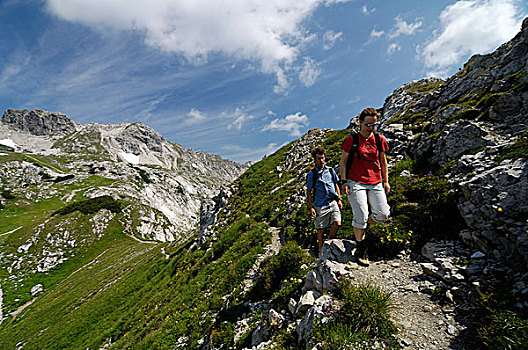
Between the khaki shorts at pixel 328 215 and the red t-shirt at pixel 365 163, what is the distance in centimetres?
183

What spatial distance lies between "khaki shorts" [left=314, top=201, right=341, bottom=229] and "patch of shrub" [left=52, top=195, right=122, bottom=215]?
107 m

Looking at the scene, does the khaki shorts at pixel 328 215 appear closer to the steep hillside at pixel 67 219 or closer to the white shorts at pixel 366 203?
the white shorts at pixel 366 203

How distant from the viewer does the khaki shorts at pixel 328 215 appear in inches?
339

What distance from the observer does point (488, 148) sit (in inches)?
319

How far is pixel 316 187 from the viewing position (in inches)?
352

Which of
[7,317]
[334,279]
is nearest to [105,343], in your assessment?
[334,279]

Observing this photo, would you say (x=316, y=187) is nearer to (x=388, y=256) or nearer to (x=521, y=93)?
(x=388, y=256)

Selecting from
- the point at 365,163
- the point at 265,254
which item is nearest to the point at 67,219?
the point at 265,254

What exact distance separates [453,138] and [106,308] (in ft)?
118

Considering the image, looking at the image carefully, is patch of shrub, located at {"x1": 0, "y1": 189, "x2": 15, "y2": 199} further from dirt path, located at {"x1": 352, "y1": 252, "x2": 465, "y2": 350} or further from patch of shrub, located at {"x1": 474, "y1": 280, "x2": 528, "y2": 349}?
patch of shrub, located at {"x1": 474, "y1": 280, "x2": 528, "y2": 349}

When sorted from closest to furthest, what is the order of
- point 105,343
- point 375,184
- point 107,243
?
1. point 375,184
2. point 105,343
3. point 107,243

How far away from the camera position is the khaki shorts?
8.61 meters

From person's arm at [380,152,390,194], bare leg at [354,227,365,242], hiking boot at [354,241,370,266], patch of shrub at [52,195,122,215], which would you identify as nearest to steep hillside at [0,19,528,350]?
hiking boot at [354,241,370,266]

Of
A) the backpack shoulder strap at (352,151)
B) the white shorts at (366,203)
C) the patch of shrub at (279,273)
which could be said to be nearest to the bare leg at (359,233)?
the white shorts at (366,203)
